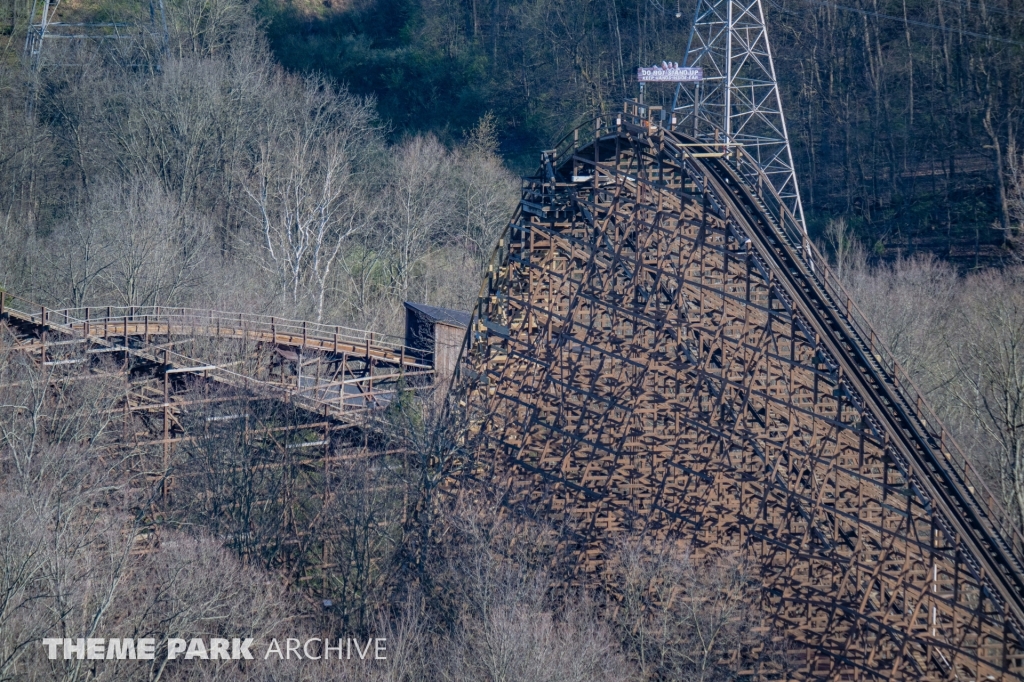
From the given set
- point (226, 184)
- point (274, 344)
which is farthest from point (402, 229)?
point (274, 344)

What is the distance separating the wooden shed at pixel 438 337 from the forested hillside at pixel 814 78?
1815 centimetres

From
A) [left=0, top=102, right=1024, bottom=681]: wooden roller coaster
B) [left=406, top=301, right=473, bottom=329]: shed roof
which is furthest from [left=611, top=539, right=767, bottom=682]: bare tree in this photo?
[left=406, top=301, right=473, bottom=329]: shed roof

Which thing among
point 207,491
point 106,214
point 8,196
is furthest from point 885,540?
point 8,196

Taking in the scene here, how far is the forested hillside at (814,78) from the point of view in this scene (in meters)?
44.4

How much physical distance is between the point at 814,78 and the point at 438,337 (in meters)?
25.3

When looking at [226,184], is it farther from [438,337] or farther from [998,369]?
[998,369]

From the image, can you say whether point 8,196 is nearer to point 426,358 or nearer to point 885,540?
point 426,358

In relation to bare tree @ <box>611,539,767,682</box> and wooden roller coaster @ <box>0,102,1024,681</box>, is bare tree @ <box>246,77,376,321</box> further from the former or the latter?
bare tree @ <box>611,539,767,682</box>

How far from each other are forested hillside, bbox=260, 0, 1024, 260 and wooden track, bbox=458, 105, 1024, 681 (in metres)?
20.3

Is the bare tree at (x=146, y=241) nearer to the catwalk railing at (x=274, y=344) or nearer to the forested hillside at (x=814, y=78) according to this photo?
the catwalk railing at (x=274, y=344)

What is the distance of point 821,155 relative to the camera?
48750 millimetres

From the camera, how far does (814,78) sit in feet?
163

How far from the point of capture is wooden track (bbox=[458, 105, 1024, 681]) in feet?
57.1

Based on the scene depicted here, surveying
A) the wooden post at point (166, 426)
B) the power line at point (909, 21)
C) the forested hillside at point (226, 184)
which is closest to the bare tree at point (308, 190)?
the forested hillside at point (226, 184)
